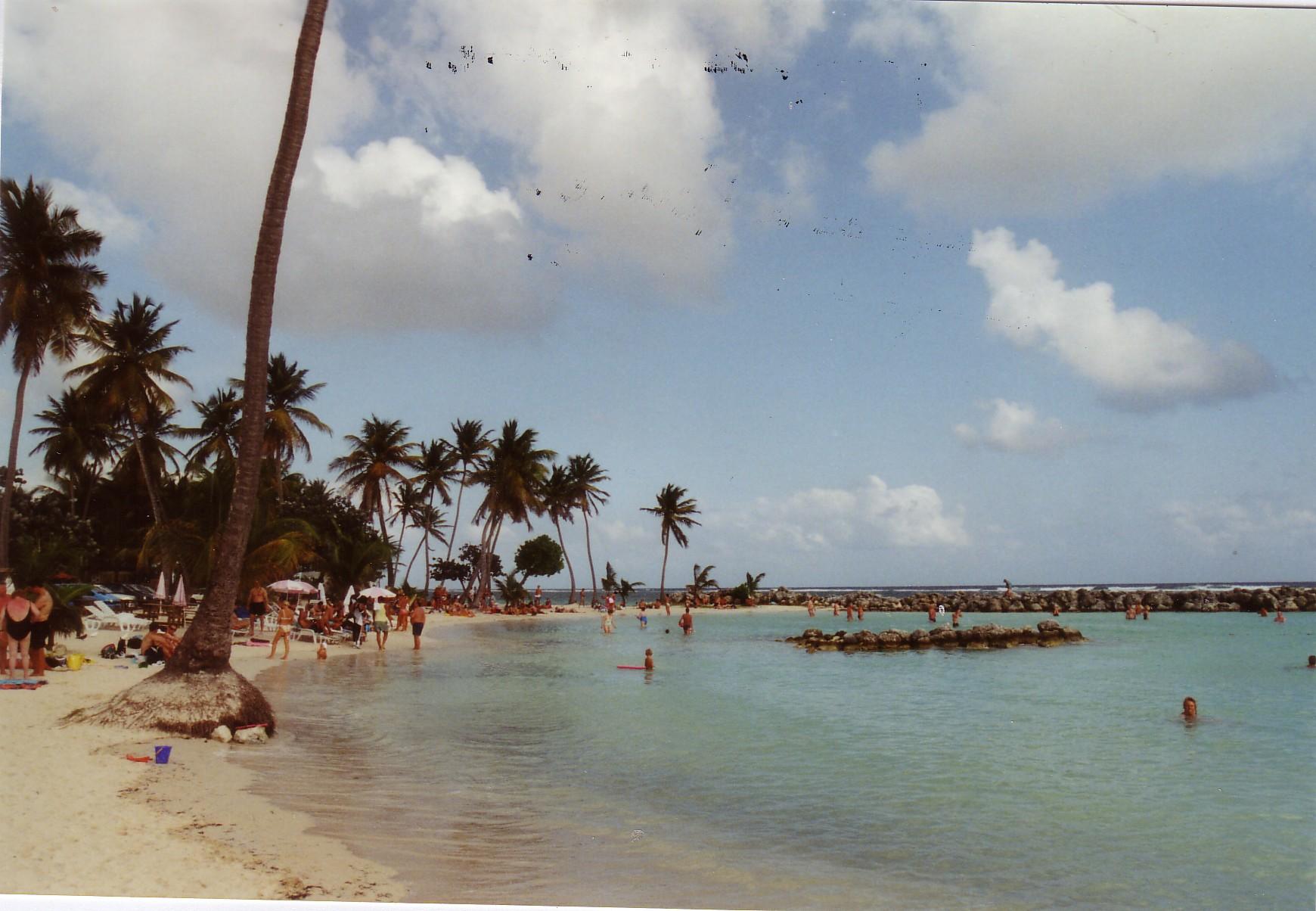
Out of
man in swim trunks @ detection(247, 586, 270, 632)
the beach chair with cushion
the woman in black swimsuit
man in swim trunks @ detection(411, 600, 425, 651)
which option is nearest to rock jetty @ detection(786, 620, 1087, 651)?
man in swim trunks @ detection(411, 600, 425, 651)

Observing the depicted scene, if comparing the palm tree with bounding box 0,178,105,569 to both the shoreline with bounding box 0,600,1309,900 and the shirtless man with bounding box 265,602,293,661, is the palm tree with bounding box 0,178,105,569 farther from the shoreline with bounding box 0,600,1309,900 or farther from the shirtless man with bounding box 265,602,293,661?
the shoreline with bounding box 0,600,1309,900

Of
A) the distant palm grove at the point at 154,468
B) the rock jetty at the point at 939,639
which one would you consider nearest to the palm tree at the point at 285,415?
the distant palm grove at the point at 154,468

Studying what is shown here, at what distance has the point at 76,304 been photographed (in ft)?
79.4

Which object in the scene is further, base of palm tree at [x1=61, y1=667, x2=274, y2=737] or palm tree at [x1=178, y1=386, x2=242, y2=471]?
palm tree at [x1=178, y1=386, x2=242, y2=471]

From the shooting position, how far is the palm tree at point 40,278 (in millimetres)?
23047

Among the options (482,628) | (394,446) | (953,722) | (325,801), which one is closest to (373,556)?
(482,628)

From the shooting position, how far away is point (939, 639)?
118 feet

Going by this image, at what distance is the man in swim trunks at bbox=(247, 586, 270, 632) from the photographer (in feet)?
85.8

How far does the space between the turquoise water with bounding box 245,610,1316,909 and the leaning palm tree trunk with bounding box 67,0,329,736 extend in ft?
3.03

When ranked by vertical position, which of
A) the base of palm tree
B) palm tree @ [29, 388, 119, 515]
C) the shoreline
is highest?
palm tree @ [29, 388, 119, 515]

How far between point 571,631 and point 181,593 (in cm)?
2079

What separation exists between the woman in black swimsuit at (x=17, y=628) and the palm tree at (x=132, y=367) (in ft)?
68.1

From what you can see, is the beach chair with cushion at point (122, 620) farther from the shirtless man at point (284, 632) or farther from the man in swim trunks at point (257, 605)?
the man in swim trunks at point (257, 605)

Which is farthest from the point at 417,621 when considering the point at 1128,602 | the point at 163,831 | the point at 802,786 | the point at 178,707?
the point at 1128,602
